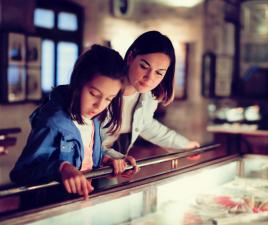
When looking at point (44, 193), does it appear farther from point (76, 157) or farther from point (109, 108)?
point (109, 108)

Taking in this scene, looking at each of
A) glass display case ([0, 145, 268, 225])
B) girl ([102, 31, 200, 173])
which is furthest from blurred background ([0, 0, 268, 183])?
glass display case ([0, 145, 268, 225])

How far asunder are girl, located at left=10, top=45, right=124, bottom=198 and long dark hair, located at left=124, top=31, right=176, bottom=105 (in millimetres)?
474

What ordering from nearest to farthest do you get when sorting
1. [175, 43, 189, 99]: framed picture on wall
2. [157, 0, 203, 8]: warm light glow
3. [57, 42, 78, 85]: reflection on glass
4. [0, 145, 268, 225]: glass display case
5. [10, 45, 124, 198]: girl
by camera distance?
1. [0, 145, 268, 225]: glass display case
2. [10, 45, 124, 198]: girl
3. [57, 42, 78, 85]: reflection on glass
4. [157, 0, 203, 8]: warm light glow
5. [175, 43, 189, 99]: framed picture on wall

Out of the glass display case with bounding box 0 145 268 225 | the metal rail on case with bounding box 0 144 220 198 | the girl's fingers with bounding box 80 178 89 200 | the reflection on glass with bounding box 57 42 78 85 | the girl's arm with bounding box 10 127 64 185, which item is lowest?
the glass display case with bounding box 0 145 268 225

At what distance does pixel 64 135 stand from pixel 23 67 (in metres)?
3.55

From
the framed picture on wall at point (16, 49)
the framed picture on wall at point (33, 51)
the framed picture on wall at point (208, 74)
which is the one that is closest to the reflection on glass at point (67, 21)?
the framed picture on wall at point (33, 51)

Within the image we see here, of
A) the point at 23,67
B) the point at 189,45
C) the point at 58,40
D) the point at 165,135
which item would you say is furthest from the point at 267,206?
the point at 189,45

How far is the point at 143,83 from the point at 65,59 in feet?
11.1

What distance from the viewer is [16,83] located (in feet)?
17.8

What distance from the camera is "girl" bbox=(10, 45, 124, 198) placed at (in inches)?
76.6

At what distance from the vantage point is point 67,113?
2.11 m

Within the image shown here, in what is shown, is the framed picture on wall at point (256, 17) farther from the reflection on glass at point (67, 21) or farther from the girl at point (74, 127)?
the girl at point (74, 127)

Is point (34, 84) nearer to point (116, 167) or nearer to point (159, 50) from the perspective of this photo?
point (159, 50)

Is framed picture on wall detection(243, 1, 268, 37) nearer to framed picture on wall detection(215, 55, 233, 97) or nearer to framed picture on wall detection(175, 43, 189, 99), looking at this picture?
framed picture on wall detection(215, 55, 233, 97)
